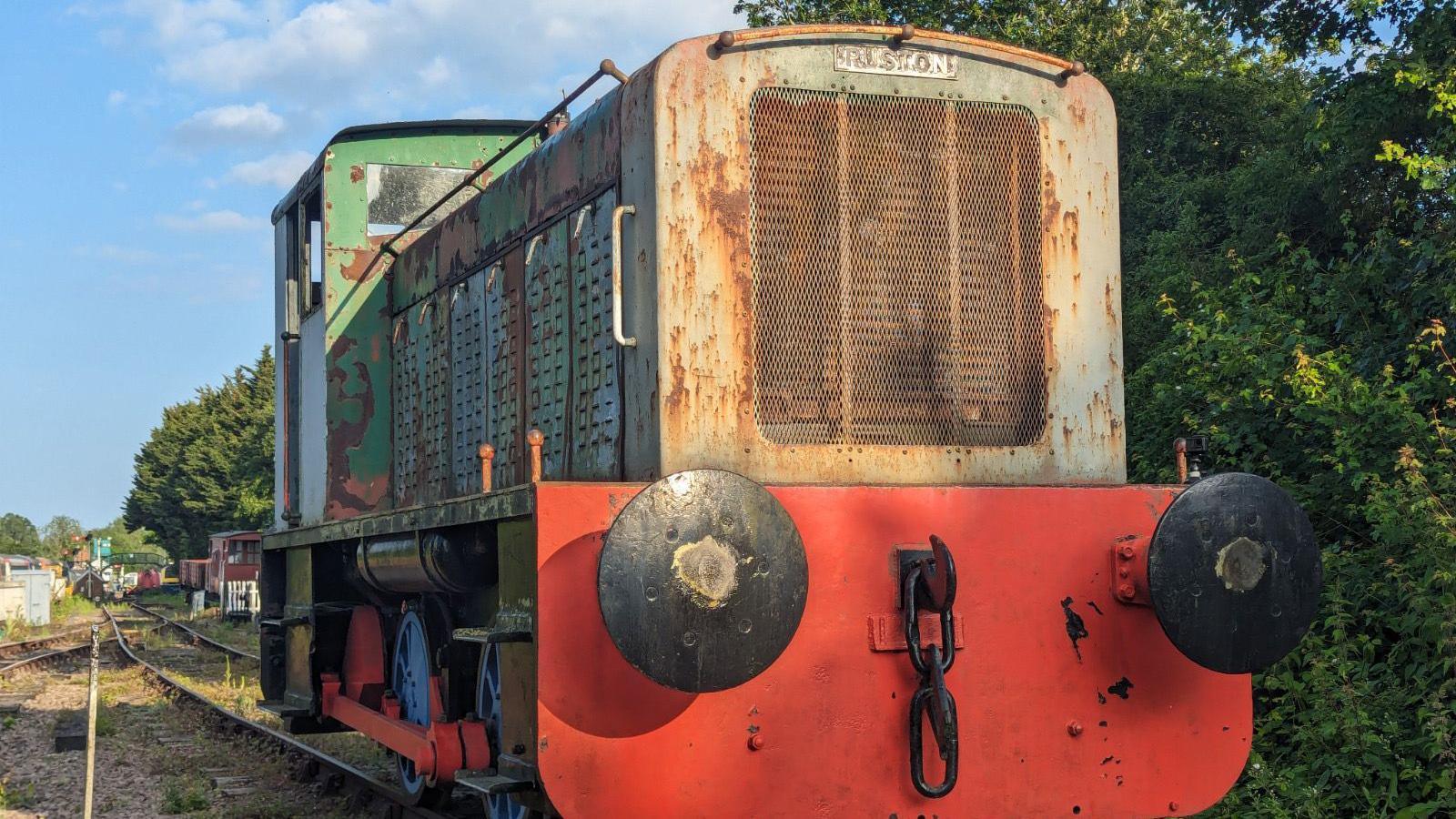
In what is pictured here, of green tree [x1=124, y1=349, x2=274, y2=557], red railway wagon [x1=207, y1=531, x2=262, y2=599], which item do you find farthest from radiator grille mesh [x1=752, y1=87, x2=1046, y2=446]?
green tree [x1=124, y1=349, x2=274, y2=557]

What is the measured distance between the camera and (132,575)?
54.3 metres

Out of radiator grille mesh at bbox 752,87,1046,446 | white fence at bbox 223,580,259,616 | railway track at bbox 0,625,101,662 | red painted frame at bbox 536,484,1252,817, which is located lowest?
railway track at bbox 0,625,101,662

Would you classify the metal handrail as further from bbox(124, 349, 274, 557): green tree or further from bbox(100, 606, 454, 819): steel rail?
bbox(124, 349, 274, 557): green tree

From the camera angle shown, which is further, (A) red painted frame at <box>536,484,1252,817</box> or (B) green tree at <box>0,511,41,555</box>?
(B) green tree at <box>0,511,41,555</box>

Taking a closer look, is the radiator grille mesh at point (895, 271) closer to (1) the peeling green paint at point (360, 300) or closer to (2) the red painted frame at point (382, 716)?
(2) the red painted frame at point (382, 716)

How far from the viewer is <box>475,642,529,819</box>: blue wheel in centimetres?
494

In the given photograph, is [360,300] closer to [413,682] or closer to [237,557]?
[413,682]

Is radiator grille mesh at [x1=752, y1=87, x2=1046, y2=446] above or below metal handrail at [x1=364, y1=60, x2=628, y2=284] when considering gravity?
below

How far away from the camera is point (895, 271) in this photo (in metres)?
4.46

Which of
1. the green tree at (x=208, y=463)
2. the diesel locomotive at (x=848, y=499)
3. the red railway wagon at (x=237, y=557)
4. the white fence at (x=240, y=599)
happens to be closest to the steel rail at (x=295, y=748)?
the diesel locomotive at (x=848, y=499)

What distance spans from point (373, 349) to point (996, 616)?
436cm

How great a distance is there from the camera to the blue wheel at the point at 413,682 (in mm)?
6211

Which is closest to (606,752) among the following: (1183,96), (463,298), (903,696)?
(903,696)

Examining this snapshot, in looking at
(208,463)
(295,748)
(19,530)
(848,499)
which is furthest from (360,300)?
(19,530)
